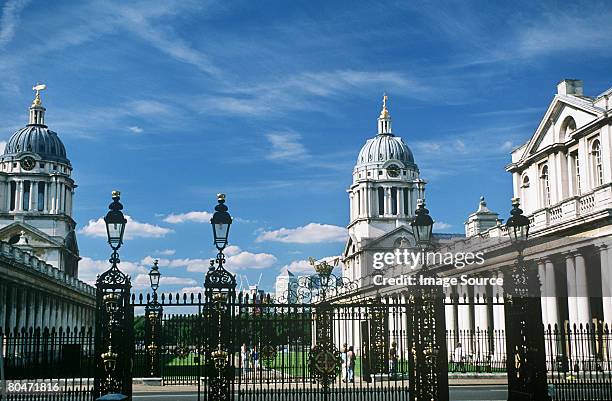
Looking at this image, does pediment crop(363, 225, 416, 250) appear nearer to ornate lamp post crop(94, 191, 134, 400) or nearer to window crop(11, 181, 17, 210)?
window crop(11, 181, 17, 210)

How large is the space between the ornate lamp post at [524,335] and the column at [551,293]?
2761 cm

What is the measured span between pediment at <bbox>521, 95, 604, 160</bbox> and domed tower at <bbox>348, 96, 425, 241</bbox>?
56.8 meters

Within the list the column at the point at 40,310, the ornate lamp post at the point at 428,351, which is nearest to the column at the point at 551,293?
the ornate lamp post at the point at 428,351

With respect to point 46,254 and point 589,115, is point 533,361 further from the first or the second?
point 46,254

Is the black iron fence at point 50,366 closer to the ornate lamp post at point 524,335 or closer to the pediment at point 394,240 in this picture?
the ornate lamp post at point 524,335

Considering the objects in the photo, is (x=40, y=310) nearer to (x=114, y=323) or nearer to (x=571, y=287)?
(x=571, y=287)

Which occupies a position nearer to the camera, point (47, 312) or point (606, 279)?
point (606, 279)

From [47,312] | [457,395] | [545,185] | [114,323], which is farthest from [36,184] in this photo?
[114,323]

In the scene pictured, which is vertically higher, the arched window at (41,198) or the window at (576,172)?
the arched window at (41,198)

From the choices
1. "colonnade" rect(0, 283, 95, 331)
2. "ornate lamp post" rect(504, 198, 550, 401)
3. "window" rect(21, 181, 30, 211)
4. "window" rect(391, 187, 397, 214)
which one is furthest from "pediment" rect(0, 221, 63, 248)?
"ornate lamp post" rect(504, 198, 550, 401)

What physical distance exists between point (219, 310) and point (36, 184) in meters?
104

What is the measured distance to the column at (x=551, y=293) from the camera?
44.9 meters

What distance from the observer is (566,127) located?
161ft

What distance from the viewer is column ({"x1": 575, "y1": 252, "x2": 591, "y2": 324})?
40.4 meters
